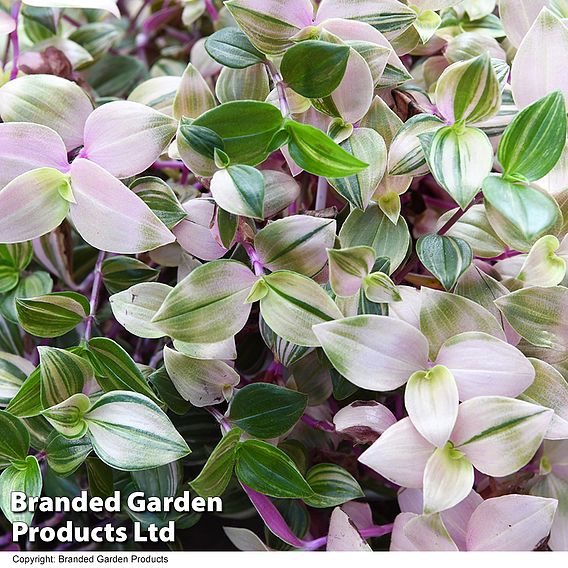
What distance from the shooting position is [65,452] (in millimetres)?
472

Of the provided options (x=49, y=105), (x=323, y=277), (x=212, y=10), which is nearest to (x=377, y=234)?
(x=323, y=277)

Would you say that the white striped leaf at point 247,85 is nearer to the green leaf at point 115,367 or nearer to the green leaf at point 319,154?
the green leaf at point 319,154

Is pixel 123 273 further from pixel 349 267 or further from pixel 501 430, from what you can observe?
pixel 501 430

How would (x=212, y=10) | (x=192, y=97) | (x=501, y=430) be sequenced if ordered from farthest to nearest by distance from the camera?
(x=212, y=10)
(x=192, y=97)
(x=501, y=430)

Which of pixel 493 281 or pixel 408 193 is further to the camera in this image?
pixel 408 193

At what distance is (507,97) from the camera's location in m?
0.54

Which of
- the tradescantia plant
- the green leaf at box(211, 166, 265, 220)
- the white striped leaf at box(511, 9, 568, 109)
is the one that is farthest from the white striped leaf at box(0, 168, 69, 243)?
the white striped leaf at box(511, 9, 568, 109)

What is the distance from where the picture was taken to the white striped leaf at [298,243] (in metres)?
0.46

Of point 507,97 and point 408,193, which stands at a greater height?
point 507,97

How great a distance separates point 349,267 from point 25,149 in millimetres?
232

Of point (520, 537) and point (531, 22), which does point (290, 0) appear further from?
point (520, 537)

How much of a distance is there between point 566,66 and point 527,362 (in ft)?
0.71

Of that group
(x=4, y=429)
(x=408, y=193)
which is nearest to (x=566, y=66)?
(x=408, y=193)
